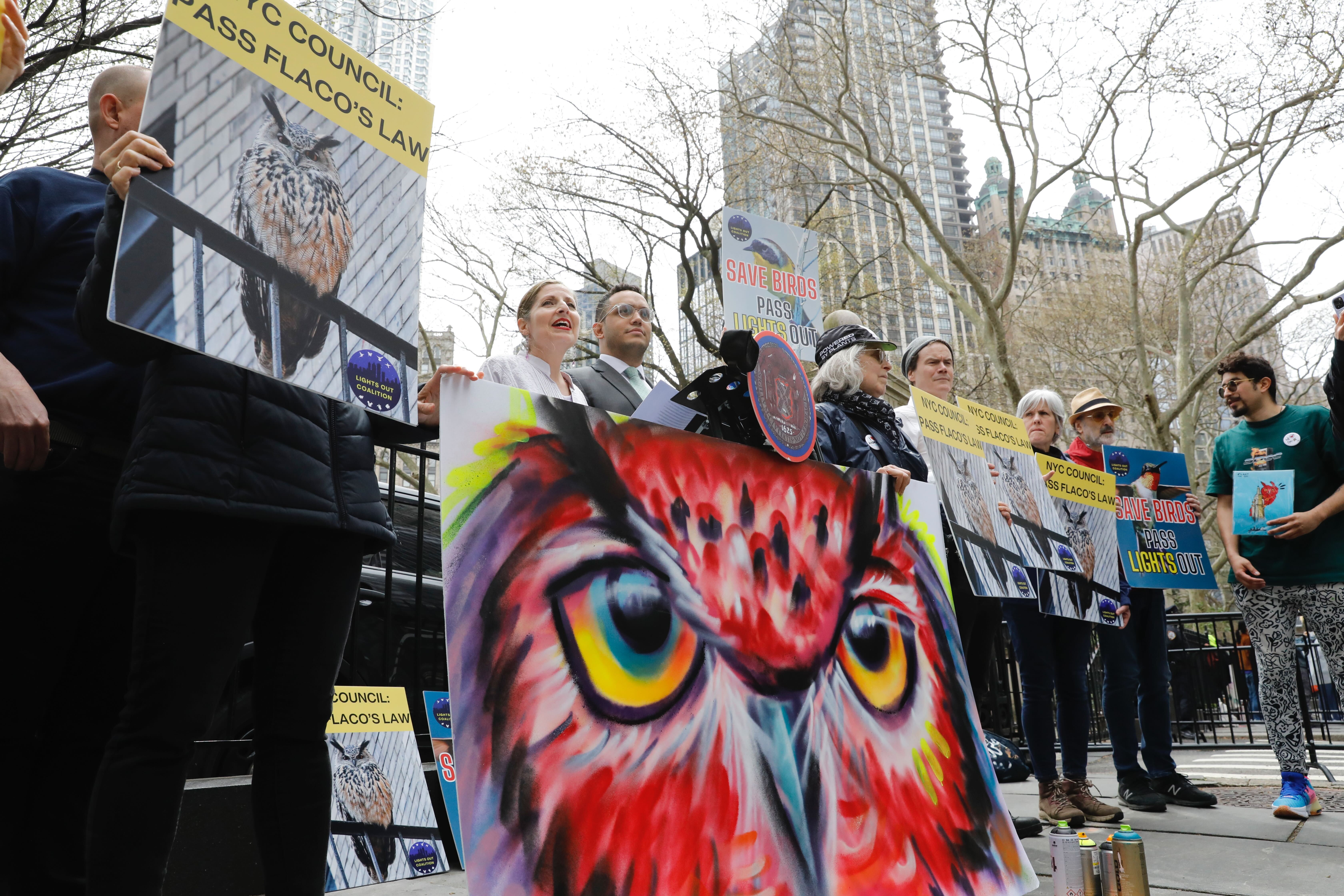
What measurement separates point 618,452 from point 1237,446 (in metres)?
3.72

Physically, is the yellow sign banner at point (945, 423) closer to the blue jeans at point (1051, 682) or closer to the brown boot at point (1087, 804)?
the blue jeans at point (1051, 682)

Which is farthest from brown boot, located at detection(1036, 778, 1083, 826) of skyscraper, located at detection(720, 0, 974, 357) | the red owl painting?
skyscraper, located at detection(720, 0, 974, 357)

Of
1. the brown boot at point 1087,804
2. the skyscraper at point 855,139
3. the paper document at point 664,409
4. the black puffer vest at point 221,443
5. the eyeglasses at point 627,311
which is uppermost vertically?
the skyscraper at point 855,139

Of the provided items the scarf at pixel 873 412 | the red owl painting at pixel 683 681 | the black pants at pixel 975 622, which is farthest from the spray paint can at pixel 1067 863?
the scarf at pixel 873 412

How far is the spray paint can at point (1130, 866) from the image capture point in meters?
2.37

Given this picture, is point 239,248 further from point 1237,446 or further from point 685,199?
point 685,199

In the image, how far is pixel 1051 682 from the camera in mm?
3920

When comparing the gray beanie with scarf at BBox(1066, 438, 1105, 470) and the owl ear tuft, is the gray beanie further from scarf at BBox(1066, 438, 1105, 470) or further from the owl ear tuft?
the owl ear tuft

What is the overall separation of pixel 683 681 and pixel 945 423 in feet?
6.27

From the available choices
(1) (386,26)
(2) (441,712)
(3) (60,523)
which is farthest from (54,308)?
(1) (386,26)

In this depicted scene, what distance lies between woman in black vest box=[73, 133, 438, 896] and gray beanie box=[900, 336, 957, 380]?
2833 millimetres

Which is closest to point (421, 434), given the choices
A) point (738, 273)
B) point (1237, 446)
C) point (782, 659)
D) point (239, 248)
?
point (239, 248)

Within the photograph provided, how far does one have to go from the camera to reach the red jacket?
4.67m

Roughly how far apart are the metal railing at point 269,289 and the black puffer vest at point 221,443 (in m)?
0.09
